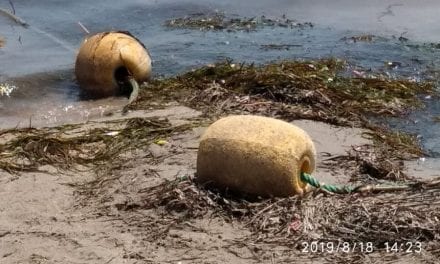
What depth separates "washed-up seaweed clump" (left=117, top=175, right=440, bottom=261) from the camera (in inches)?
166

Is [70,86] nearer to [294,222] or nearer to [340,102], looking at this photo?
[340,102]

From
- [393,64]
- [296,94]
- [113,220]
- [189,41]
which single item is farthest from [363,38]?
[113,220]

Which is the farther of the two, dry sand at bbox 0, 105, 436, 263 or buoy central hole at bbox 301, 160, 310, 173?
buoy central hole at bbox 301, 160, 310, 173

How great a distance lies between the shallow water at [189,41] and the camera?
7.67 m

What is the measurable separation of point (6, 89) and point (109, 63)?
1438 mm

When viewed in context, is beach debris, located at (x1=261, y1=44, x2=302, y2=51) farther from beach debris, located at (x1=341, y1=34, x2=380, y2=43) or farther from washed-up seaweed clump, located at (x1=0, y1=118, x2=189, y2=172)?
washed-up seaweed clump, located at (x1=0, y1=118, x2=189, y2=172)

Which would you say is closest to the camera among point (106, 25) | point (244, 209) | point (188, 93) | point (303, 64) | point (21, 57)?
point (244, 209)

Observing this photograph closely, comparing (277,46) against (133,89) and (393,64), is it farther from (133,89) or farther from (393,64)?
(133,89)

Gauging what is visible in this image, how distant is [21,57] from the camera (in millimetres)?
9609

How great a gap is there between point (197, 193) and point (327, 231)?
92 centimetres

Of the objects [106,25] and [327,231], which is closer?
[327,231]

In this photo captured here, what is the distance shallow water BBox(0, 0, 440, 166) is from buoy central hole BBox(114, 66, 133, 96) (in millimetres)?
177

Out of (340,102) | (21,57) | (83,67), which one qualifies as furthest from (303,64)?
(21,57)

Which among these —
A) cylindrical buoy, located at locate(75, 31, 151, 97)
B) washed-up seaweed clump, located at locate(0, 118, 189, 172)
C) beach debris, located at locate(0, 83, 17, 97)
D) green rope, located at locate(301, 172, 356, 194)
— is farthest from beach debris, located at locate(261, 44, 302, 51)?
green rope, located at locate(301, 172, 356, 194)
